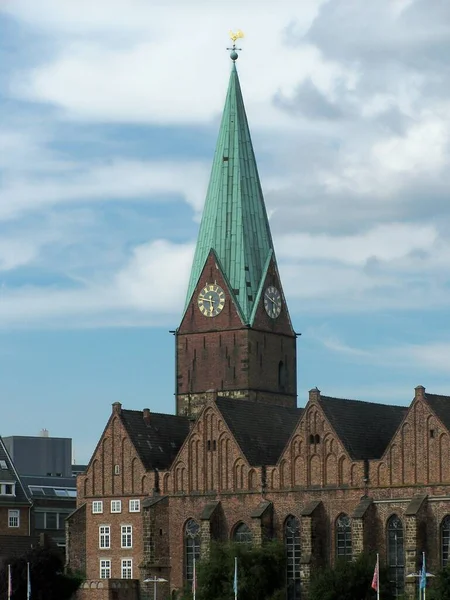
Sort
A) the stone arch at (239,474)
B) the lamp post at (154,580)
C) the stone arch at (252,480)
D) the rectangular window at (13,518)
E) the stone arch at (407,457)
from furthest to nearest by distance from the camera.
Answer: the rectangular window at (13,518) < the stone arch at (239,474) < the lamp post at (154,580) < the stone arch at (252,480) < the stone arch at (407,457)

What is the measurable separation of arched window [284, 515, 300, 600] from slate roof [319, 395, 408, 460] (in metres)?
6.26

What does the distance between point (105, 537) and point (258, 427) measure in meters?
13.4

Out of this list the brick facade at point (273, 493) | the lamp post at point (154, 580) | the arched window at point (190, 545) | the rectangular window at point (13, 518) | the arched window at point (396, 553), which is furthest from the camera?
the rectangular window at point (13, 518)

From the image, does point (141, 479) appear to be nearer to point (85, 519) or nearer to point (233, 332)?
point (85, 519)

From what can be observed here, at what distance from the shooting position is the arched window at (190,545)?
125 metres

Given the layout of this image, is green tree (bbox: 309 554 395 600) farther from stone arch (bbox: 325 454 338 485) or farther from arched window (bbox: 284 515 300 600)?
stone arch (bbox: 325 454 338 485)

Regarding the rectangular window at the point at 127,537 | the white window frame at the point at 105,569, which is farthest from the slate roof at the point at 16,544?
the rectangular window at the point at 127,537

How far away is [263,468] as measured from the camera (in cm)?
12206

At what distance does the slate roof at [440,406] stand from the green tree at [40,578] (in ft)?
91.8

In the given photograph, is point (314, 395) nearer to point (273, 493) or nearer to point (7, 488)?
point (273, 493)

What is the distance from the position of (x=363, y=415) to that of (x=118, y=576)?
67.3 ft

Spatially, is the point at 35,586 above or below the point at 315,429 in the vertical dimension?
below

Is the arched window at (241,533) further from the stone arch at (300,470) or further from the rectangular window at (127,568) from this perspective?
the rectangular window at (127,568)

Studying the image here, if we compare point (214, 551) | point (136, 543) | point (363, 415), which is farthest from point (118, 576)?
point (363, 415)
